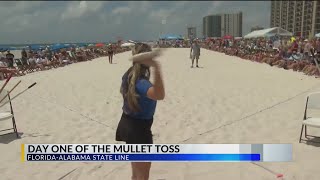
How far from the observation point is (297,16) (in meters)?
129

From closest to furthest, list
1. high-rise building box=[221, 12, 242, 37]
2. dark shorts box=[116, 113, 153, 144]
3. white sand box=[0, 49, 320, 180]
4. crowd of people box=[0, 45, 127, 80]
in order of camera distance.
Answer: dark shorts box=[116, 113, 153, 144], white sand box=[0, 49, 320, 180], crowd of people box=[0, 45, 127, 80], high-rise building box=[221, 12, 242, 37]

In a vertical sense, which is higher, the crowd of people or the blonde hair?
the blonde hair

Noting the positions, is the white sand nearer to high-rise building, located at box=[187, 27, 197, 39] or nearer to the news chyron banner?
the news chyron banner

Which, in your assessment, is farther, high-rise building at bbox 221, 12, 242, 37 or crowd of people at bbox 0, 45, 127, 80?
high-rise building at bbox 221, 12, 242, 37

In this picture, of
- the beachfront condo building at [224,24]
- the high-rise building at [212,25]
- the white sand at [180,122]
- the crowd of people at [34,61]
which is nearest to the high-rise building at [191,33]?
the crowd of people at [34,61]

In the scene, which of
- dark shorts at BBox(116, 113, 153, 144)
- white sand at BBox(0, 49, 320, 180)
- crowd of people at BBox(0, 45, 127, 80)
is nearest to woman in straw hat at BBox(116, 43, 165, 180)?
dark shorts at BBox(116, 113, 153, 144)

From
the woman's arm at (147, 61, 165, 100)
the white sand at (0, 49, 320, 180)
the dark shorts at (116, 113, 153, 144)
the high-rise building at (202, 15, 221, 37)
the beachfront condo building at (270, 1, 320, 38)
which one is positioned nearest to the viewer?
the woman's arm at (147, 61, 165, 100)

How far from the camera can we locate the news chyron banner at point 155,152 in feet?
9.37

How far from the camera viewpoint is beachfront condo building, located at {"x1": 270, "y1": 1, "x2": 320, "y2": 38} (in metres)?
109

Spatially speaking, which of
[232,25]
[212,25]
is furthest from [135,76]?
[212,25]

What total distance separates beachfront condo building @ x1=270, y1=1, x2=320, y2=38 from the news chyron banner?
350 feet

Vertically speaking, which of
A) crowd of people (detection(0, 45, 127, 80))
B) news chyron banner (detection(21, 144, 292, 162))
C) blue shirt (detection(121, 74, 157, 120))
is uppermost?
blue shirt (detection(121, 74, 157, 120))

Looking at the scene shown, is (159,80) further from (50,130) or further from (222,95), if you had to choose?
(222,95)

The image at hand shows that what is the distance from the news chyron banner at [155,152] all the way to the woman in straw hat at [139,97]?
89mm
